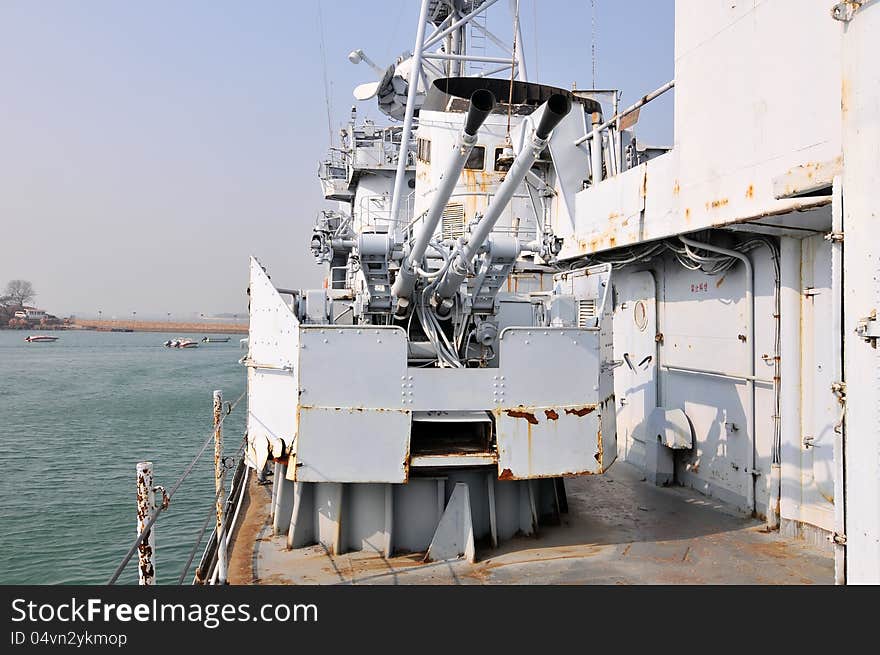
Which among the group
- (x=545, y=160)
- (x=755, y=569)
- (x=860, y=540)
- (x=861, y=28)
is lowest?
(x=755, y=569)

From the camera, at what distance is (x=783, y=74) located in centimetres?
602

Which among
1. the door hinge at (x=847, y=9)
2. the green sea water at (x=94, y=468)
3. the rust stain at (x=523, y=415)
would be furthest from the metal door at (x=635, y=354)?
the green sea water at (x=94, y=468)

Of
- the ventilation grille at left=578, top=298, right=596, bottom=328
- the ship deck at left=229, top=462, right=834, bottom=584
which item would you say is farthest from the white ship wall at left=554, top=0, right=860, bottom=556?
the ventilation grille at left=578, top=298, right=596, bottom=328

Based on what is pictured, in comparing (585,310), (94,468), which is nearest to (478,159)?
(585,310)

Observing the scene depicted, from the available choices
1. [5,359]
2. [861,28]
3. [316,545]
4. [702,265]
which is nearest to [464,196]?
[702,265]

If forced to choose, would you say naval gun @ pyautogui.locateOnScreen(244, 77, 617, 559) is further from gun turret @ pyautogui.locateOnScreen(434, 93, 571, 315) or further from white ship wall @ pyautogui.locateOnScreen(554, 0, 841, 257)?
white ship wall @ pyautogui.locateOnScreen(554, 0, 841, 257)

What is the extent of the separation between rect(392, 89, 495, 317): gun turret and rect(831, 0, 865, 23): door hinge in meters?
1.92

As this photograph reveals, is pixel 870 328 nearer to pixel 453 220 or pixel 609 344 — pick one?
pixel 609 344

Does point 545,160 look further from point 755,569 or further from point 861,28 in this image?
point 861,28

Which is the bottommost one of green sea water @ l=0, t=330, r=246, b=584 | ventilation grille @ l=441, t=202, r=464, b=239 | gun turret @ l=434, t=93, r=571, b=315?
green sea water @ l=0, t=330, r=246, b=584

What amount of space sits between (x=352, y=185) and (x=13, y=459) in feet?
40.9

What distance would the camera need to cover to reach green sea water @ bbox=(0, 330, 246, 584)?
33.5 ft

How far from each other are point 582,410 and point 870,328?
3168mm

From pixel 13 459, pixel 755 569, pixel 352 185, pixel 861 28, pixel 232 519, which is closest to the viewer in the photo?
pixel 861 28
